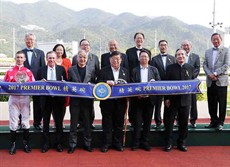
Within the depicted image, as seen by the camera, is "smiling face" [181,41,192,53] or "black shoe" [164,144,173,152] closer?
"black shoe" [164,144,173,152]

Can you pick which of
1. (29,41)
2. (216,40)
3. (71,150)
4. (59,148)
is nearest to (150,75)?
(216,40)

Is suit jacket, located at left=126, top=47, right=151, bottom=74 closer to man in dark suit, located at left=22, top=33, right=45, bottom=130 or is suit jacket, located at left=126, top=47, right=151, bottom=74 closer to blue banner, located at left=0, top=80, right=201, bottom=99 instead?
blue banner, located at left=0, top=80, right=201, bottom=99

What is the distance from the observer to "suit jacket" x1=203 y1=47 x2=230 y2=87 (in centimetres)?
543

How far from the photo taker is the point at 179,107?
17.1 ft

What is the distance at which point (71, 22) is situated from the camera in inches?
5851

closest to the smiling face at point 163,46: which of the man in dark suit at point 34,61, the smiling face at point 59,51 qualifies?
the smiling face at point 59,51

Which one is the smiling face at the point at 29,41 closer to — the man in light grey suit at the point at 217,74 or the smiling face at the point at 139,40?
the smiling face at the point at 139,40

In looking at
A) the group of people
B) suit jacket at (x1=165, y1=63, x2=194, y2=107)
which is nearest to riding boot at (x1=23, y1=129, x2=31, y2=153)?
the group of people

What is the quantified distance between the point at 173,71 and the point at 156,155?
140cm

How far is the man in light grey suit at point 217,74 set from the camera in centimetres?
545

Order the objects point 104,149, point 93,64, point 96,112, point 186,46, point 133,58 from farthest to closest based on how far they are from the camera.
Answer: point 96,112 → point 133,58 → point 186,46 → point 93,64 → point 104,149

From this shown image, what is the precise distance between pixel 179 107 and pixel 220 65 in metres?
1.10

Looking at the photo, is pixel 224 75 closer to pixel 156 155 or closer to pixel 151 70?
pixel 151 70

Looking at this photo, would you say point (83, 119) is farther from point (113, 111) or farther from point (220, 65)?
point (220, 65)
